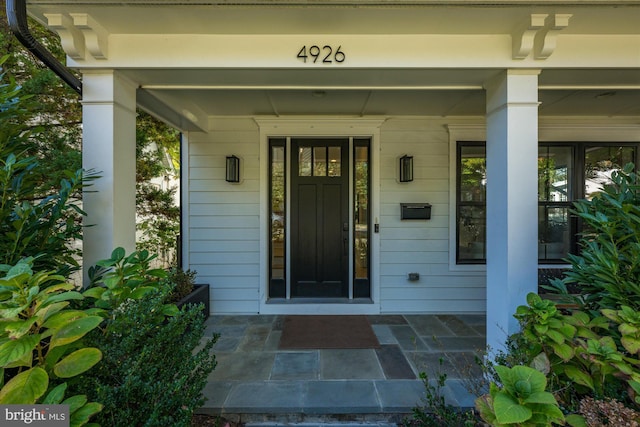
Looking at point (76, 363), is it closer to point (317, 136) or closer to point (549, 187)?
point (317, 136)

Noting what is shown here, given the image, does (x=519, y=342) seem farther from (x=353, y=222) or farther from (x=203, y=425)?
(x=353, y=222)

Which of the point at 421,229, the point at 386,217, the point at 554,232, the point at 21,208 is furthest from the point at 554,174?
the point at 21,208

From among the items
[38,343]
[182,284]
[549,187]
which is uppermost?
[549,187]

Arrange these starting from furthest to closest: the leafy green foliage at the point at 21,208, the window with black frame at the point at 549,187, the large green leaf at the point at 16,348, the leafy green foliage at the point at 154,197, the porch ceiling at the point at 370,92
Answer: the leafy green foliage at the point at 154,197 → the window with black frame at the point at 549,187 → the porch ceiling at the point at 370,92 → the leafy green foliage at the point at 21,208 → the large green leaf at the point at 16,348

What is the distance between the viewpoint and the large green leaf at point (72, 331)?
1.07 metres

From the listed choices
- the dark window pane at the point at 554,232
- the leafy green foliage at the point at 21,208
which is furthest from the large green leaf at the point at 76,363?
the dark window pane at the point at 554,232

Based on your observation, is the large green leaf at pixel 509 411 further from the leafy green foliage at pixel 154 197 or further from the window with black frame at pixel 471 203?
the leafy green foliage at pixel 154 197

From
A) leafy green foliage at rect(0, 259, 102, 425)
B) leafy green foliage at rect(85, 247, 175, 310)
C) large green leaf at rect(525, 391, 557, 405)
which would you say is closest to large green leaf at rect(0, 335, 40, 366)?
leafy green foliage at rect(0, 259, 102, 425)

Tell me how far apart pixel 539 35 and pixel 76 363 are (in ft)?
10.0

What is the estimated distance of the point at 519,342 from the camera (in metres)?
1.65

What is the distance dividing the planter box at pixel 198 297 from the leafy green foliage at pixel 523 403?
287 centimetres

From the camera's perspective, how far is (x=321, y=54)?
214 cm

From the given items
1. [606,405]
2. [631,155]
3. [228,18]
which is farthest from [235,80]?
[631,155]

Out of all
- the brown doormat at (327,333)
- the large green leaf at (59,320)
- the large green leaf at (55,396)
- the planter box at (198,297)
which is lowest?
the brown doormat at (327,333)
